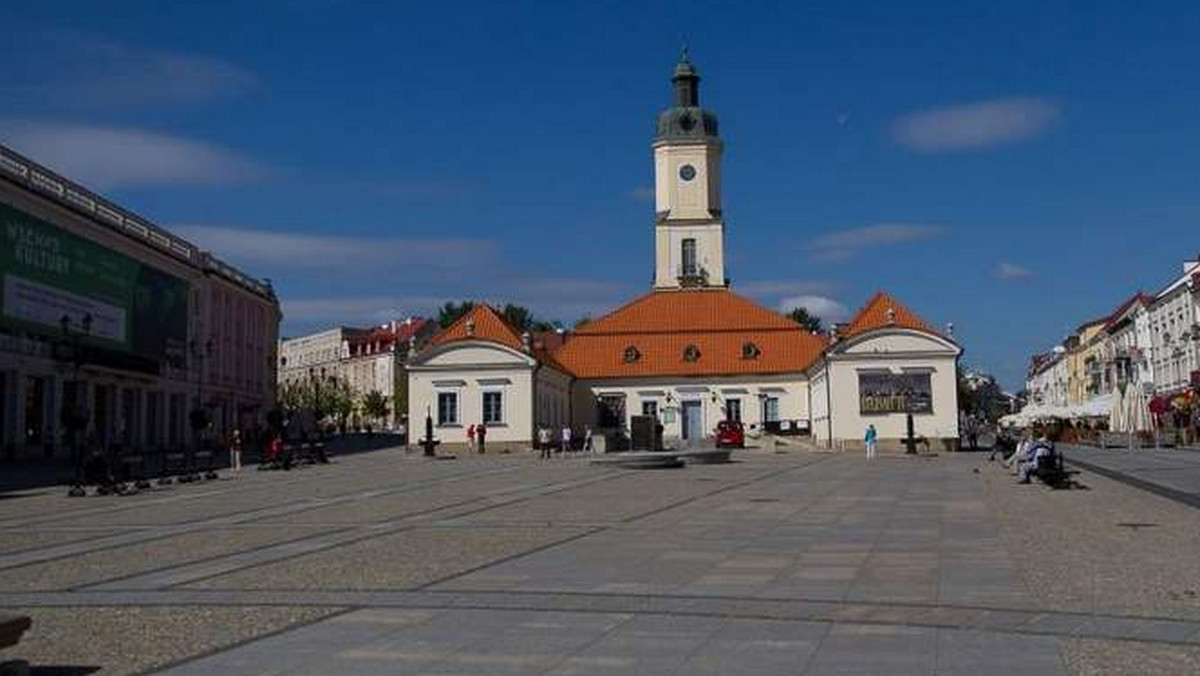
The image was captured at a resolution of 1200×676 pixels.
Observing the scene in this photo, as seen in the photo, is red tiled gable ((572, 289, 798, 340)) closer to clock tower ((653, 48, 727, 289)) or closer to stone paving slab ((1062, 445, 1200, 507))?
clock tower ((653, 48, 727, 289))

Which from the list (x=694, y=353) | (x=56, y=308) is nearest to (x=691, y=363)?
→ (x=694, y=353)

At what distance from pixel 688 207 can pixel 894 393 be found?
28254mm

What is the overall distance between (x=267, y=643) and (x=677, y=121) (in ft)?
270

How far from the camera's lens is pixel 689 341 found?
7731 cm

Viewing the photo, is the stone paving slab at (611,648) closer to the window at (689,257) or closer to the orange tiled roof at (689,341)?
the orange tiled roof at (689,341)

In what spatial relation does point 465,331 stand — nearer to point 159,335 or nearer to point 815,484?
point 159,335

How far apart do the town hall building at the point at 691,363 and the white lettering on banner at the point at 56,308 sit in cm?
1547

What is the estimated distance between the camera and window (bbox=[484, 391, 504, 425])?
67312mm

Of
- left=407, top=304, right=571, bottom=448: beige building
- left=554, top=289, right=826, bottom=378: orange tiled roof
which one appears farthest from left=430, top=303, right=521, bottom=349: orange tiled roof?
left=554, top=289, right=826, bottom=378: orange tiled roof

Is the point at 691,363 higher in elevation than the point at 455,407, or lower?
higher

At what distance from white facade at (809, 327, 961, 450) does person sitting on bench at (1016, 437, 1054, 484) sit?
32.8m

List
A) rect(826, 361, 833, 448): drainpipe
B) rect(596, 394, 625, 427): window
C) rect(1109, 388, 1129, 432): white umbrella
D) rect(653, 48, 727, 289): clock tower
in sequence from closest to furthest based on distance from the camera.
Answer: rect(1109, 388, 1129, 432): white umbrella, rect(826, 361, 833, 448): drainpipe, rect(596, 394, 625, 427): window, rect(653, 48, 727, 289): clock tower

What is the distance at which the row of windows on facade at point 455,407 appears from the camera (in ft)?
221

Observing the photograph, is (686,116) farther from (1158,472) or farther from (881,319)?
(1158,472)
